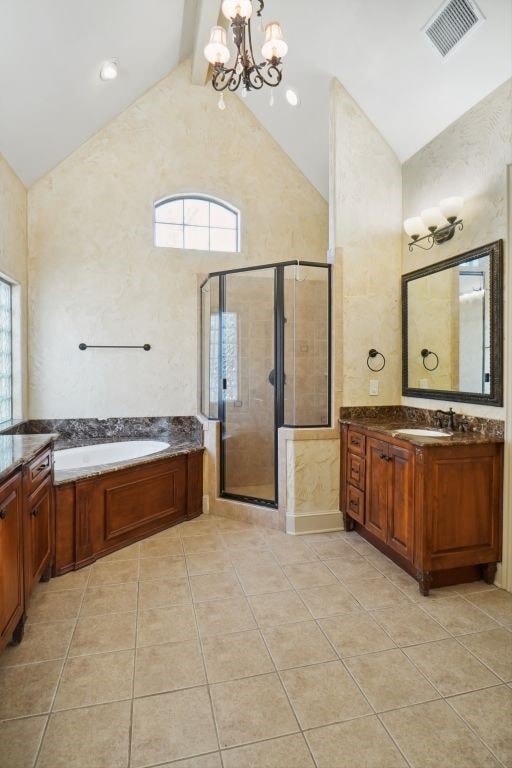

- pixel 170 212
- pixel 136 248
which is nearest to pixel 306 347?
pixel 136 248

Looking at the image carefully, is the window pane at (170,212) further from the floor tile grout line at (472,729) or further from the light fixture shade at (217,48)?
the floor tile grout line at (472,729)

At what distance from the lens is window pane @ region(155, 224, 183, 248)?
13.8ft

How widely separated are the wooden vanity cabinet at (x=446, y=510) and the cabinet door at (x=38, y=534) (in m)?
2.05

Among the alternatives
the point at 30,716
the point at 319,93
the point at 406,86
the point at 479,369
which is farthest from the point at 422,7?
the point at 30,716

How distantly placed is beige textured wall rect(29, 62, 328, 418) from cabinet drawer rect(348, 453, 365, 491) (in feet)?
5.67

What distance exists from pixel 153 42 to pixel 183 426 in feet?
10.9

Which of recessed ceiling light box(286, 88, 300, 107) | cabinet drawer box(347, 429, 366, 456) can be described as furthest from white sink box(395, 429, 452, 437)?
recessed ceiling light box(286, 88, 300, 107)

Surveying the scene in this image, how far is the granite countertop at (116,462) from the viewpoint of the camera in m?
2.71

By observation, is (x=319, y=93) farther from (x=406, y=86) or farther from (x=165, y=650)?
(x=165, y=650)

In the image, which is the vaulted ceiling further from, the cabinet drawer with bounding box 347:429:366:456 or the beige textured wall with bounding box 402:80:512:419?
A: the cabinet drawer with bounding box 347:429:366:456

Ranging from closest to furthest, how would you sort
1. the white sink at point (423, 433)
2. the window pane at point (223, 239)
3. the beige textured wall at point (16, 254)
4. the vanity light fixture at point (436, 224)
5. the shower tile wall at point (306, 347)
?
the white sink at point (423, 433) → the vanity light fixture at point (436, 224) → the beige textured wall at point (16, 254) → the shower tile wall at point (306, 347) → the window pane at point (223, 239)

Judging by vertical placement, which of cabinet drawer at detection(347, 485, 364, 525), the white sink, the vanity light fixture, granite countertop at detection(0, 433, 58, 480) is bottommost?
cabinet drawer at detection(347, 485, 364, 525)

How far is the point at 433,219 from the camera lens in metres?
2.89

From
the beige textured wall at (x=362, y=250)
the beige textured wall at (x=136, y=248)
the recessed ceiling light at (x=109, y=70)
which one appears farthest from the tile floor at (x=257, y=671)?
the recessed ceiling light at (x=109, y=70)
